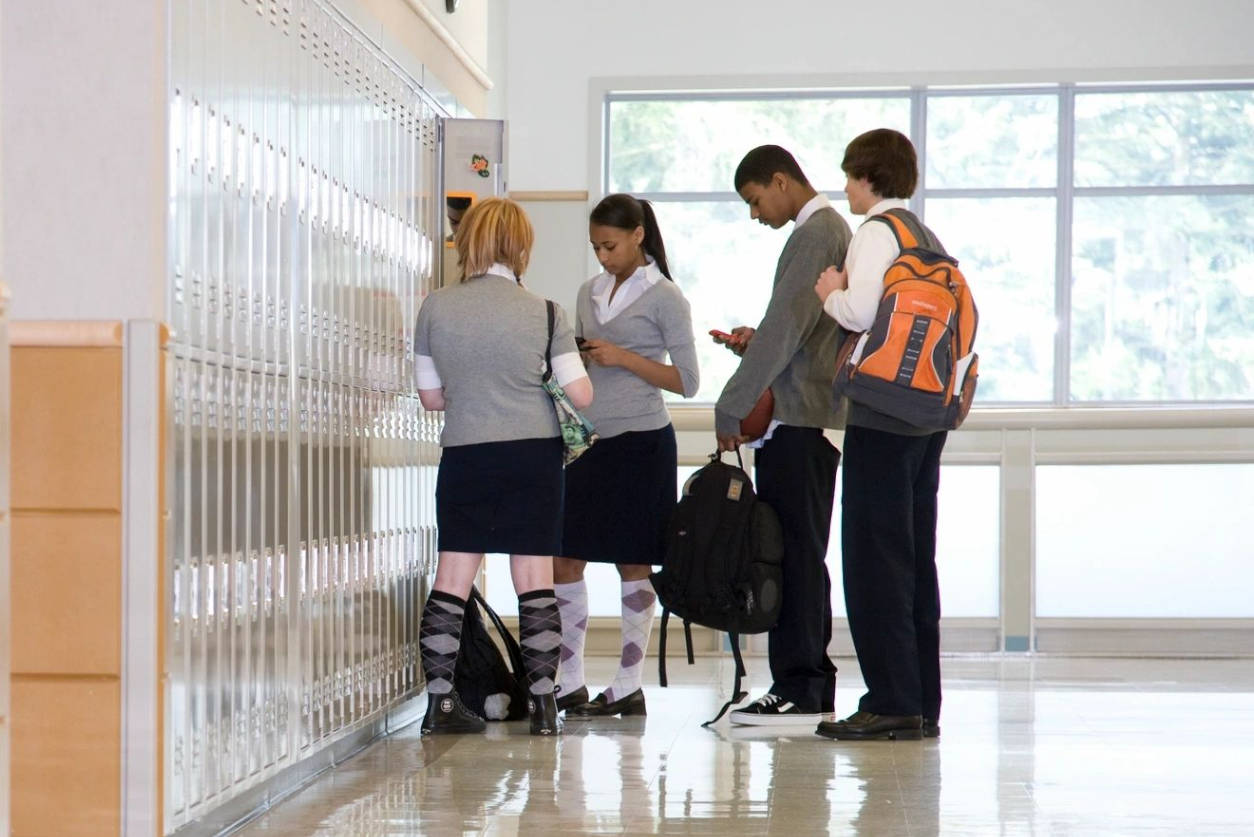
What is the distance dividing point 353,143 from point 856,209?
128 cm

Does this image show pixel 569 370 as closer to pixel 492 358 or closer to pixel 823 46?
pixel 492 358

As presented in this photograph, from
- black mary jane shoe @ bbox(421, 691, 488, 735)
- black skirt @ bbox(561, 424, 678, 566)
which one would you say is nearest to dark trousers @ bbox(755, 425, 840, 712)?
black skirt @ bbox(561, 424, 678, 566)

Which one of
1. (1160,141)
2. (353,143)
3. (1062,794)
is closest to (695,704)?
(1062,794)

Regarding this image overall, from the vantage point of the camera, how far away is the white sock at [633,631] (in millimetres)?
4180

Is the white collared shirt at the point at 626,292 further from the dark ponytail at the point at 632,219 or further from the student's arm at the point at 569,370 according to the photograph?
the student's arm at the point at 569,370

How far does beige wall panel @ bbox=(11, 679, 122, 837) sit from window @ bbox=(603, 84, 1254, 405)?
6.91 m

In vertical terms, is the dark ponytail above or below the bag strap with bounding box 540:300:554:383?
above

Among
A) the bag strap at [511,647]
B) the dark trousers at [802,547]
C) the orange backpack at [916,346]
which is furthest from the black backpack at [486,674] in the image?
the orange backpack at [916,346]

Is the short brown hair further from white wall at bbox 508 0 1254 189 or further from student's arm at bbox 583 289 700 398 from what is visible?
white wall at bbox 508 0 1254 189

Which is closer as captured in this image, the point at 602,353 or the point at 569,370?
the point at 569,370

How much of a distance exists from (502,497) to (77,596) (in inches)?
57.4

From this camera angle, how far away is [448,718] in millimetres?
3787

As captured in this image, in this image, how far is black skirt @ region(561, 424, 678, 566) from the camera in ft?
13.4

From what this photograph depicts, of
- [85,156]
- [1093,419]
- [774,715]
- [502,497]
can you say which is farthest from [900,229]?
[1093,419]
